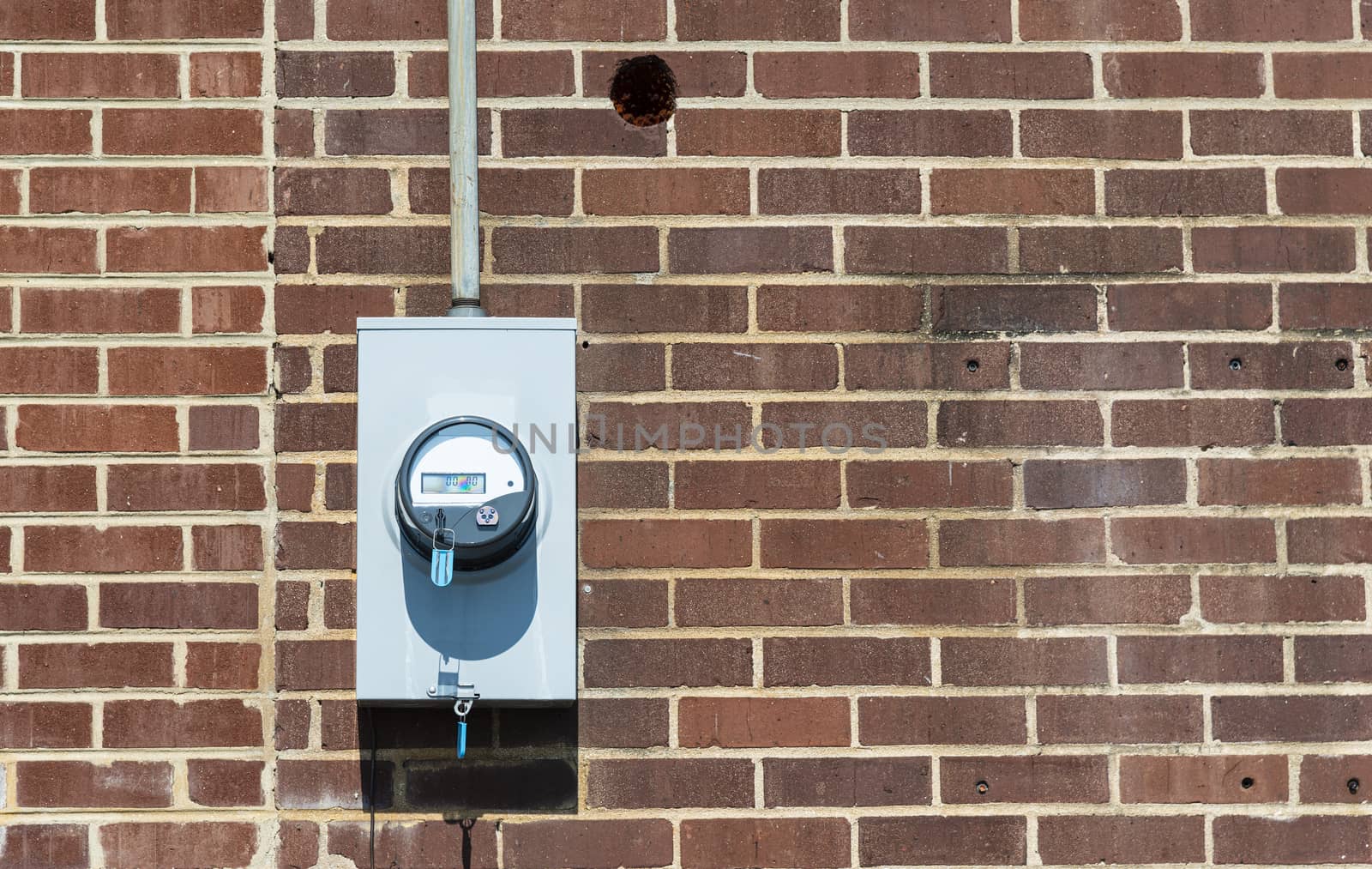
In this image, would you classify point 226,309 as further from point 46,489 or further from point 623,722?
point 623,722

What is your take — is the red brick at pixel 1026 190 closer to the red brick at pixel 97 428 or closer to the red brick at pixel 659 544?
the red brick at pixel 659 544

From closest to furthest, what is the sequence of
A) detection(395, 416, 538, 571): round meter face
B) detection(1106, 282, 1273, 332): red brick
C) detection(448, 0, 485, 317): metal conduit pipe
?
detection(395, 416, 538, 571): round meter face → detection(448, 0, 485, 317): metal conduit pipe → detection(1106, 282, 1273, 332): red brick

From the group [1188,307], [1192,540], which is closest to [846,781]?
[1192,540]

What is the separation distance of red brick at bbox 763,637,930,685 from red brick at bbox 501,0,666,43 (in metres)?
1.12

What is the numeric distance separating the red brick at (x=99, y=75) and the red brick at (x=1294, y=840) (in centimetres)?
229

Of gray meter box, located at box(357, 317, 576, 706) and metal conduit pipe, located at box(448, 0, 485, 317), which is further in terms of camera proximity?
metal conduit pipe, located at box(448, 0, 485, 317)

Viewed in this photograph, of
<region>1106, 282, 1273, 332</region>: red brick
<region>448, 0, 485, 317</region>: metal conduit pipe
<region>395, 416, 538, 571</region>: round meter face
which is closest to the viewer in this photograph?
<region>395, 416, 538, 571</region>: round meter face

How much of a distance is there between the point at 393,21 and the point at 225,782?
1383 mm

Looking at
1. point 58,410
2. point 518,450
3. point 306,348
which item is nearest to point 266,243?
point 306,348

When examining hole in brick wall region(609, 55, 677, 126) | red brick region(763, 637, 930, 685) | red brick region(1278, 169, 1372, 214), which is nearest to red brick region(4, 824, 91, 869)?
red brick region(763, 637, 930, 685)

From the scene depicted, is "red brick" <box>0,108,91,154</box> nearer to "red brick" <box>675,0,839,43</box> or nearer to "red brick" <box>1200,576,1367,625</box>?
"red brick" <box>675,0,839,43</box>

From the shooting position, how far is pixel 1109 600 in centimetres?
200

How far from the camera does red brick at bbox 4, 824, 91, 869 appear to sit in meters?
1.96

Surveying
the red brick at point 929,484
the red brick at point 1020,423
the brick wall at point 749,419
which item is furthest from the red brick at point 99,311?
the red brick at point 1020,423
